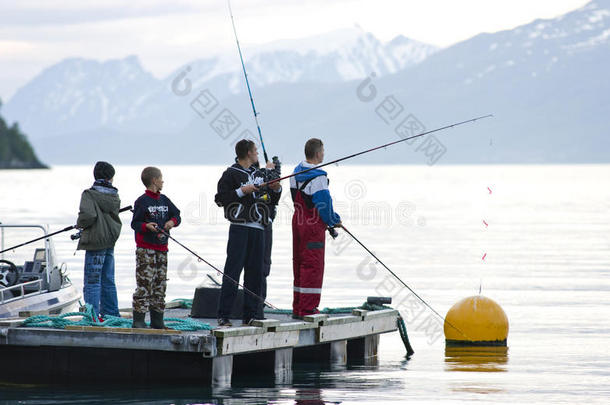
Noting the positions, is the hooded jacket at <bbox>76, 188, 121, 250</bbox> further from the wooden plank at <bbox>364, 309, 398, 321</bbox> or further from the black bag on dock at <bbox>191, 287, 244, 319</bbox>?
the wooden plank at <bbox>364, 309, 398, 321</bbox>

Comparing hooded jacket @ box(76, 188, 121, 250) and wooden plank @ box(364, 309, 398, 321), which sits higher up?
hooded jacket @ box(76, 188, 121, 250)

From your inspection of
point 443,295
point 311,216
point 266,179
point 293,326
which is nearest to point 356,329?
point 293,326

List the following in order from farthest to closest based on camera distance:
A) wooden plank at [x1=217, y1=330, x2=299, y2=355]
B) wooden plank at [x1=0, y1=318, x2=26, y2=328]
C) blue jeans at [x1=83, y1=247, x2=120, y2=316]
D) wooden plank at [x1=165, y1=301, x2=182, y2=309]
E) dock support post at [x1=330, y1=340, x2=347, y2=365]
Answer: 1. wooden plank at [x1=165, y1=301, x2=182, y2=309]
2. dock support post at [x1=330, y1=340, x2=347, y2=365]
3. blue jeans at [x1=83, y1=247, x2=120, y2=316]
4. wooden plank at [x1=0, y1=318, x2=26, y2=328]
5. wooden plank at [x1=217, y1=330, x2=299, y2=355]

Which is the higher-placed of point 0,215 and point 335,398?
point 0,215

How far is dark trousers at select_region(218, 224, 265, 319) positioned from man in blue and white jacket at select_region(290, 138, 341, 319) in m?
0.64

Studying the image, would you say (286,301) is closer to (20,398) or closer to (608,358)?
(608,358)

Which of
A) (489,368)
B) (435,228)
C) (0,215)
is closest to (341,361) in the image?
(489,368)

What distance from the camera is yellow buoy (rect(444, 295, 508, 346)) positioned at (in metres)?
13.8

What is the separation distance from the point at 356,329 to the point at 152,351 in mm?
2616

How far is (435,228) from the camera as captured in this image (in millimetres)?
39500

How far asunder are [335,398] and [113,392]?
1.92 metres

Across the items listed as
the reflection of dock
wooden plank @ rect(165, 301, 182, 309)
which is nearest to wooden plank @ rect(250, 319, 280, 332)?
the reflection of dock

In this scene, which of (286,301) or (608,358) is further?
(286,301)

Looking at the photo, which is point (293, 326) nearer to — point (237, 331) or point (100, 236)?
point (237, 331)
